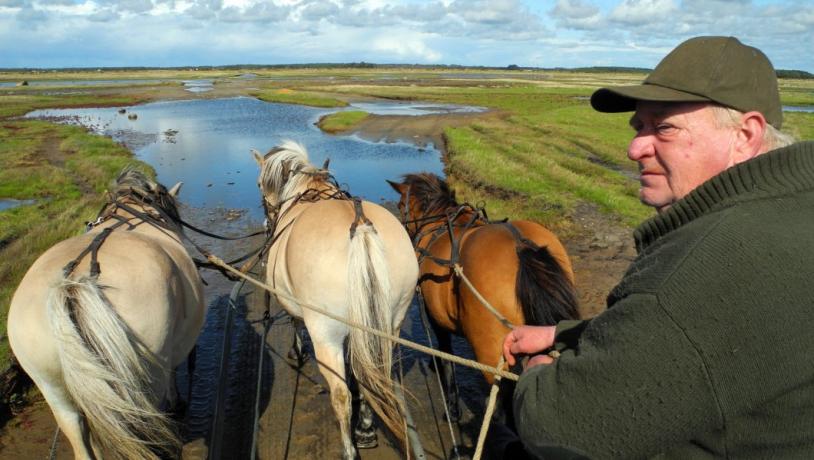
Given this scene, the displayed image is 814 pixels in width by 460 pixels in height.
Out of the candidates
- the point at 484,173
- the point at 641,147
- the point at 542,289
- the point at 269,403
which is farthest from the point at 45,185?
the point at 641,147

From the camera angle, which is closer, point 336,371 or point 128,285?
point 128,285

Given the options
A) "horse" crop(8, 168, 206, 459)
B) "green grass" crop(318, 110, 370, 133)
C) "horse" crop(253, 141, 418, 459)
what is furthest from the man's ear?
"green grass" crop(318, 110, 370, 133)

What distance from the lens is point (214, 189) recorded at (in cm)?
1741

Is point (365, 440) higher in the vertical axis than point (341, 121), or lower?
lower

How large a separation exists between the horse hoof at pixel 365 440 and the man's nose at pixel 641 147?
4218 millimetres

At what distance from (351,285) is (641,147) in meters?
2.76

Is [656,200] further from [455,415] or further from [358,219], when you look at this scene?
[455,415]

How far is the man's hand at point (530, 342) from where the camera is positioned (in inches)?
76.2

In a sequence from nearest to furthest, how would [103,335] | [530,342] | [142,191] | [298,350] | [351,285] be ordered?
[530,342] → [103,335] → [351,285] → [142,191] → [298,350]

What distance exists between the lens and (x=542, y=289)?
3.87 metres

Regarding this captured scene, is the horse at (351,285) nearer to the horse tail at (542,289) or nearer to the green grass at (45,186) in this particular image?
the horse tail at (542,289)

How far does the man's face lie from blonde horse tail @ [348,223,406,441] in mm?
2620

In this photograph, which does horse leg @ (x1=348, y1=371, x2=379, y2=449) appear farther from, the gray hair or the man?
the gray hair

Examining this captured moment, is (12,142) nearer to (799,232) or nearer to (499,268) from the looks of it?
(499,268)
